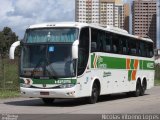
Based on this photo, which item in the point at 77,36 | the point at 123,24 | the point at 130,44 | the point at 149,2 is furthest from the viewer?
the point at 149,2

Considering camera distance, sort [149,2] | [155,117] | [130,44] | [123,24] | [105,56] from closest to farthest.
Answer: [155,117] → [105,56] → [130,44] → [123,24] → [149,2]

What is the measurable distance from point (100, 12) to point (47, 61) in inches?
1080

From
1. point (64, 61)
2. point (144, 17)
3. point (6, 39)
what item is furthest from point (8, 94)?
point (6, 39)

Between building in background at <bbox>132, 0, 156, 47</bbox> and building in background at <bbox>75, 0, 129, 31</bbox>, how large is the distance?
24.8 feet

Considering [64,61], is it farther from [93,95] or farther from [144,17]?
[144,17]

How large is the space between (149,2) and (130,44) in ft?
113

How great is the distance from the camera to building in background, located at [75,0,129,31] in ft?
136

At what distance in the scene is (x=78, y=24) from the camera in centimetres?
1933

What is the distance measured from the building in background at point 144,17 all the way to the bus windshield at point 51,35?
39718mm

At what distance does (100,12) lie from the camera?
45594mm

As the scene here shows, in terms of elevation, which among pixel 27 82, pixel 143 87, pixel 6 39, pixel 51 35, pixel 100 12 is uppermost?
pixel 51 35

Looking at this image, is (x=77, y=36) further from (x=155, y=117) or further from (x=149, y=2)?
(x=149, y=2)

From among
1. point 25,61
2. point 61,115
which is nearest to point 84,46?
point 25,61

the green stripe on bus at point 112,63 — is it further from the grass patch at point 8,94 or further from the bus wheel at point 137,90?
the grass patch at point 8,94
